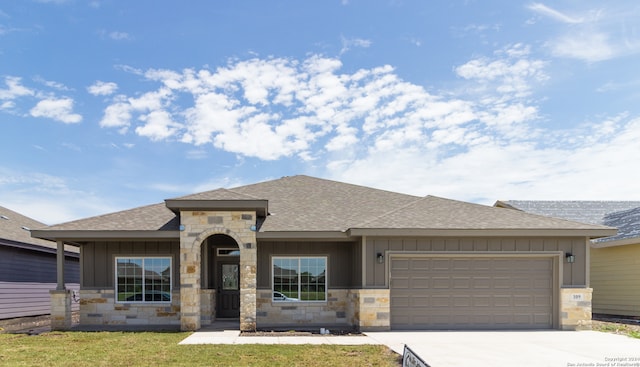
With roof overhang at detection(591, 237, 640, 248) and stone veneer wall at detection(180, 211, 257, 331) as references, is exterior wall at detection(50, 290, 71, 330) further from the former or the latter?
roof overhang at detection(591, 237, 640, 248)

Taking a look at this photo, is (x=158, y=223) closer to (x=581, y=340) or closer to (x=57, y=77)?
(x=57, y=77)

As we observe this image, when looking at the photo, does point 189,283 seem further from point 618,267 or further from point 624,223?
point 624,223

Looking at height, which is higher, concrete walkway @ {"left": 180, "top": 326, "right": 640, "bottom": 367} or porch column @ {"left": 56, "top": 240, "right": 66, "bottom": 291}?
porch column @ {"left": 56, "top": 240, "right": 66, "bottom": 291}

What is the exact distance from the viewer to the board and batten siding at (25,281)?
51.6 feet

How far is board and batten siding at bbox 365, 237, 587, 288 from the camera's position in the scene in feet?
43.2

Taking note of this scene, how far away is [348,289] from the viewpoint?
14.4 metres

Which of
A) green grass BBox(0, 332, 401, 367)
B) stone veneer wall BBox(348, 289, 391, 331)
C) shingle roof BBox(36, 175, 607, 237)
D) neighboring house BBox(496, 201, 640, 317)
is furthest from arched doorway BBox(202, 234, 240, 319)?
neighboring house BBox(496, 201, 640, 317)

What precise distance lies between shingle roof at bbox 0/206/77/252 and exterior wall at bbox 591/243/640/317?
20.0m

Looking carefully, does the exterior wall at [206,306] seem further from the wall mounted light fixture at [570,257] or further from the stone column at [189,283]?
the wall mounted light fixture at [570,257]

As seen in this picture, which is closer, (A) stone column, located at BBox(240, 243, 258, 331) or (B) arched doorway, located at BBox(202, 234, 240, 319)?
(A) stone column, located at BBox(240, 243, 258, 331)

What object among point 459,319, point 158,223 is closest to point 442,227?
point 459,319

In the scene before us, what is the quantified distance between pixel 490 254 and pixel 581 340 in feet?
9.72

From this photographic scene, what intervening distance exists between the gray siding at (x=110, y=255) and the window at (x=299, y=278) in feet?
9.49

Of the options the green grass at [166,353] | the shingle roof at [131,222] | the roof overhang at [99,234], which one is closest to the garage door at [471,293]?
the green grass at [166,353]
